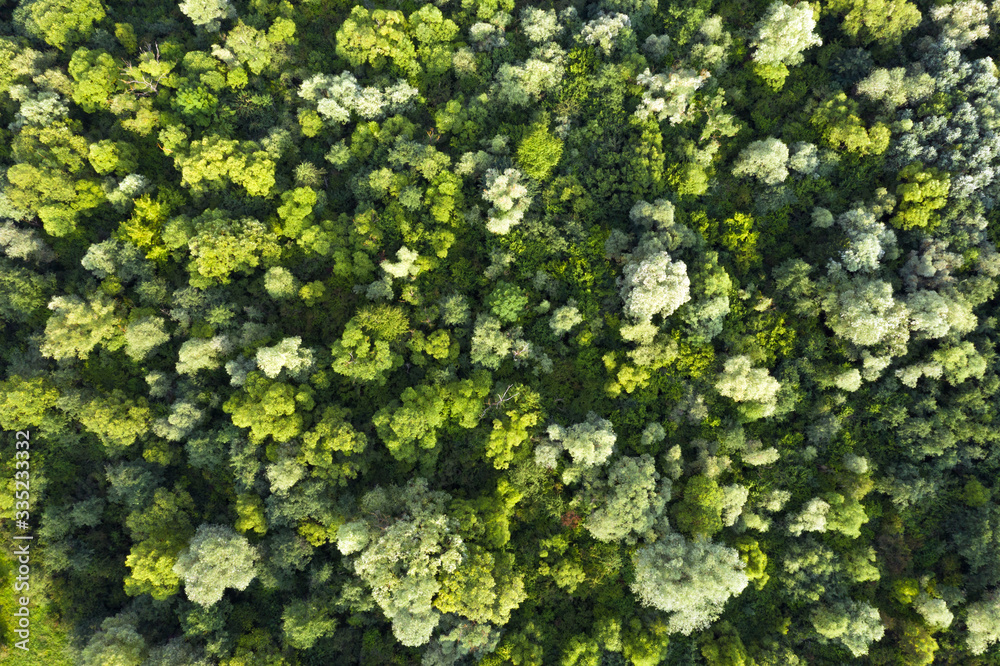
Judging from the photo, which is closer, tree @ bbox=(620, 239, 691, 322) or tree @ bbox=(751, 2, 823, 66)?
tree @ bbox=(620, 239, 691, 322)

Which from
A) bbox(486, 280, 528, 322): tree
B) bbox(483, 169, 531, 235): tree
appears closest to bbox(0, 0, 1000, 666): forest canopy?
bbox(483, 169, 531, 235): tree

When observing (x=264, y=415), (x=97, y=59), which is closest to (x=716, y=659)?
(x=264, y=415)

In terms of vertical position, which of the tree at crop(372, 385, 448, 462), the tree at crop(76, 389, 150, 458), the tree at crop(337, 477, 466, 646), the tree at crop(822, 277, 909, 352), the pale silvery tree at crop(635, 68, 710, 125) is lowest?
the tree at crop(337, 477, 466, 646)

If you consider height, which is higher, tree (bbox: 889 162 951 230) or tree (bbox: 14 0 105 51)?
tree (bbox: 14 0 105 51)

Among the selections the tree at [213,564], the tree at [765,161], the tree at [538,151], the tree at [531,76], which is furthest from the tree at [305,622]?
the tree at [765,161]

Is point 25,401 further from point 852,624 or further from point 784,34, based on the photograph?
point 784,34

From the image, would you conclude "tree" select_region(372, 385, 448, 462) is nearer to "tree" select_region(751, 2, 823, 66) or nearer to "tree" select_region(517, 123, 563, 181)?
"tree" select_region(517, 123, 563, 181)

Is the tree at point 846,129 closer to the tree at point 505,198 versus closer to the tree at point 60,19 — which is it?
the tree at point 505,198

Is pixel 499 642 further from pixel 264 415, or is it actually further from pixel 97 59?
pixel 97 59
